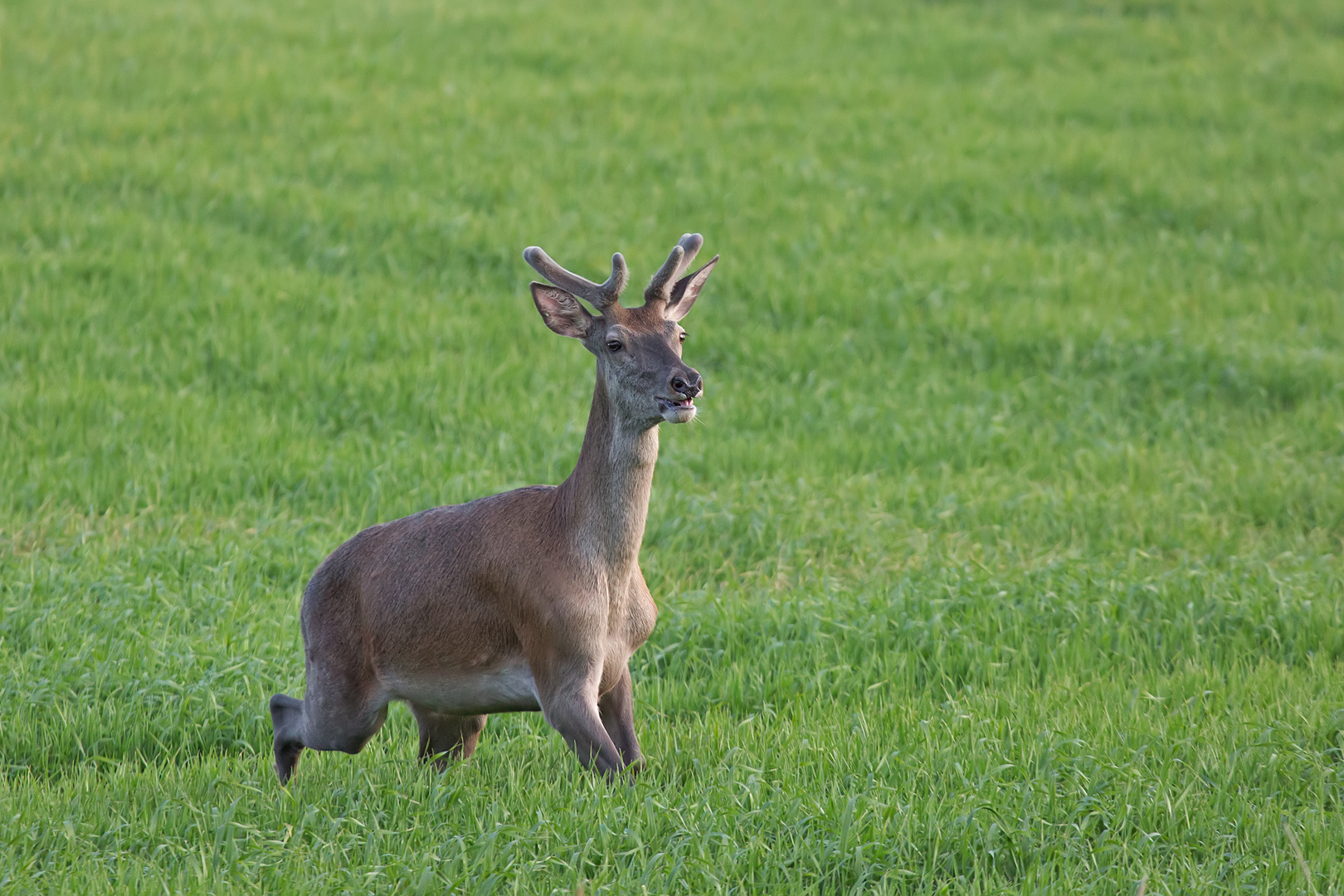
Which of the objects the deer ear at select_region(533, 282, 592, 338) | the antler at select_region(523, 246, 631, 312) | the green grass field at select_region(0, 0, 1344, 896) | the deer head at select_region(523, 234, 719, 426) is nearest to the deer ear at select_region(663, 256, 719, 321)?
the deer head at select_region(523, 234, 719, 426)

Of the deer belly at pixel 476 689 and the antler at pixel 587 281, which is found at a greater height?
the antler at pixel 587 281

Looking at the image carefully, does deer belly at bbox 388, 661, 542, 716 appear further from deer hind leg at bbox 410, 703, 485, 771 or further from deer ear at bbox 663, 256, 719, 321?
deer ear at bbox 663, 256, 719, 321

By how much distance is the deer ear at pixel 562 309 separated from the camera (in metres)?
5.55

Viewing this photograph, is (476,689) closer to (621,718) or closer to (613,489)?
(621,718)

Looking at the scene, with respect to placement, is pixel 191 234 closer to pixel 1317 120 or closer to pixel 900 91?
pixel 900 91

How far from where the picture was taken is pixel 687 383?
16.8 feet

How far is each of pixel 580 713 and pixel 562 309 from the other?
1.51 meters

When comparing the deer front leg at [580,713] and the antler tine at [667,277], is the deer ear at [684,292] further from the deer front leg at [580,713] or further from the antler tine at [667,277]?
the deer front leg at [580,713]

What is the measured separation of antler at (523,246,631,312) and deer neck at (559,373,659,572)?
0.30 meters

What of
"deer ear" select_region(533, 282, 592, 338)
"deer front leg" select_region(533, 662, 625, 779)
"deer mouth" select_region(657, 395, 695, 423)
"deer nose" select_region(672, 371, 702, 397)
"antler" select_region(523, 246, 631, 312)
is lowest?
"deer front leg" select_region(533, 662, 625, 779)

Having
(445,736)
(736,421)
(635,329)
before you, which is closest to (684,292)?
(635,329)

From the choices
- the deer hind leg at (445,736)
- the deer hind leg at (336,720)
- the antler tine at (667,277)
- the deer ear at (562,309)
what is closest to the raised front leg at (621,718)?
the deer hind leg at (445,736)

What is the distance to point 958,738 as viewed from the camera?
6.01m

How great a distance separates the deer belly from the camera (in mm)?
5496
